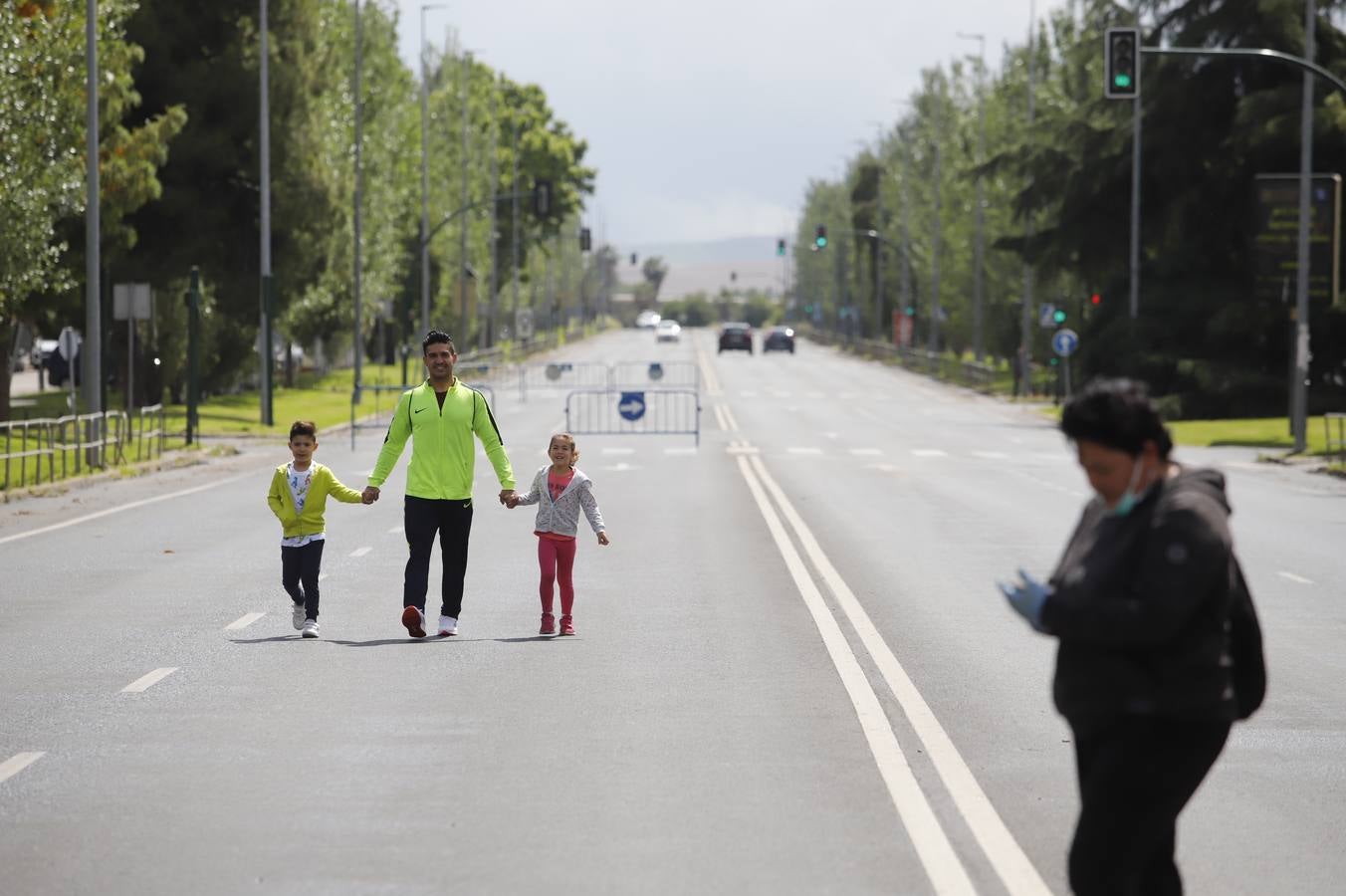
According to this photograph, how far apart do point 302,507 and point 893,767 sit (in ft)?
18.4

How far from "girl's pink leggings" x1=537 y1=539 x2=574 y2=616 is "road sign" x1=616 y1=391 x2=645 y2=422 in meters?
33.4

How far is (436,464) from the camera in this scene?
1406 cm

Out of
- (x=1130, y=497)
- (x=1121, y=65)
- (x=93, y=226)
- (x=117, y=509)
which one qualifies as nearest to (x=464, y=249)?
(x=93, y=226)

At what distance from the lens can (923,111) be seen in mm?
128125

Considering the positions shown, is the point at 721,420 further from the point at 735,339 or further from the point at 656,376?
the point at 735,339

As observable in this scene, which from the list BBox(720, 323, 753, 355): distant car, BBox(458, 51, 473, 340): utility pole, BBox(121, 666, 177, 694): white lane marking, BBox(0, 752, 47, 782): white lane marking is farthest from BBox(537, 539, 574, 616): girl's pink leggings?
BBox(720, 323, 753, 355): distant car

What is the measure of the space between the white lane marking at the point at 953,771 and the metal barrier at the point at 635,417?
94.4 feet

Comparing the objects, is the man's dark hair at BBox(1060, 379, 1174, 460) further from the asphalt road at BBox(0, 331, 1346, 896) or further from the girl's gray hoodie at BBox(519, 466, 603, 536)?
the girl's gray hoodie at BBox(519, 466, 603, 536)

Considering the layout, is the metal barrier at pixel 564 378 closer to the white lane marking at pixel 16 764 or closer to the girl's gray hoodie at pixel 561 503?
the girl's gray hoodie at pixel 561 503

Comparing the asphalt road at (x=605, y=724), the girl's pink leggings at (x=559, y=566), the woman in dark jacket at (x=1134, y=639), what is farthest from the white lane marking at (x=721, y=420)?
the woman in dark jacket at (x=1134, y=639)

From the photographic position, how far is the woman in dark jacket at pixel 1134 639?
536 centimetres

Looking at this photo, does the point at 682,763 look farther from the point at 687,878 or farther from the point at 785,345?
the point at 785,345

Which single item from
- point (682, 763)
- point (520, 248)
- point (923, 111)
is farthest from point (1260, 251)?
point (520, 248)

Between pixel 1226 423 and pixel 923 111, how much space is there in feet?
249
